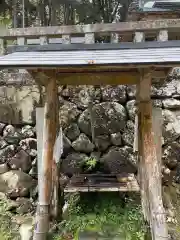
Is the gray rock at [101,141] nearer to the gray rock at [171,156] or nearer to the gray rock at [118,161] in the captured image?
the gray rock at [118,161]

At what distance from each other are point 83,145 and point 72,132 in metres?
0.32

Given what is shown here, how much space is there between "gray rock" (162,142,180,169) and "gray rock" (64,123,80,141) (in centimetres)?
163

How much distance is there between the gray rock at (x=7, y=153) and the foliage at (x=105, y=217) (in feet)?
5.19

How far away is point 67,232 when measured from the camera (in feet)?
14.8

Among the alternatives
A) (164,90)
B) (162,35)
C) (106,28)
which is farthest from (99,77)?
(164,90)

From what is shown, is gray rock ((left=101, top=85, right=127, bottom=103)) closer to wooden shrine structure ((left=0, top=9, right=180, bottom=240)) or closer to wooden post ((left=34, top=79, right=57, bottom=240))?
wooden shrine structure ((left=0, top=9, right=180, bottom=240))

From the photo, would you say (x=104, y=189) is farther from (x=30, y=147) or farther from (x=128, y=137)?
(x=30, y=147)

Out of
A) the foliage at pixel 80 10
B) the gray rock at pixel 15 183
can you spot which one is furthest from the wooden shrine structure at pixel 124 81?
the foliage at pixel 80 10

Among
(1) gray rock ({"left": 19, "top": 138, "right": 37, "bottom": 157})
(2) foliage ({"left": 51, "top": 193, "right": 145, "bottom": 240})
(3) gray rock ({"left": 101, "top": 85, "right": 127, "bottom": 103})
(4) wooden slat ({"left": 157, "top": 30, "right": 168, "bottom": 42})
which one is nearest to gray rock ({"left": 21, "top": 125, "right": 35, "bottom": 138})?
(1) gray rock ({"left": 19, "top": 138, "right": 37, "bottom": 157})

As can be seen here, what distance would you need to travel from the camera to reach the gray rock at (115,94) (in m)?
6.00

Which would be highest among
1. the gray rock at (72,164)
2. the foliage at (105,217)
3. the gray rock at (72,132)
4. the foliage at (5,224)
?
the gray rock at (72,132)

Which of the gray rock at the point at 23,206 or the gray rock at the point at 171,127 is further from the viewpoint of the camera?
the gray rock at the point at 171,127

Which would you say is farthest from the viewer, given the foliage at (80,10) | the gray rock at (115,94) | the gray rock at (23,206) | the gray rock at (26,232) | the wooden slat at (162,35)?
the foliage at (80,10)

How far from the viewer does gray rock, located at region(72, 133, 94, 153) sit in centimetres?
587
